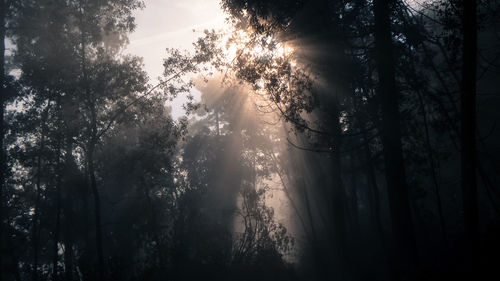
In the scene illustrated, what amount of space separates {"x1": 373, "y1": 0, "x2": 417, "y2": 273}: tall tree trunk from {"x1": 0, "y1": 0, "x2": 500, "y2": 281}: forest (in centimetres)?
4

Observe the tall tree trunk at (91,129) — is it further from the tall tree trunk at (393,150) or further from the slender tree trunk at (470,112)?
the slender tree trunk at (470,112)

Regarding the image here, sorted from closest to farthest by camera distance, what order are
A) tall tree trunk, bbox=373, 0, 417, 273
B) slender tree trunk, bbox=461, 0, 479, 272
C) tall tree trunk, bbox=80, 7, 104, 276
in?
1. slender tree trunk, bbox=461, 0, 479, 272
2. tall tree trunk, bbox=373, 0, 417, 273
3. tall tree trunk, bbox=80, 7, 104, 276

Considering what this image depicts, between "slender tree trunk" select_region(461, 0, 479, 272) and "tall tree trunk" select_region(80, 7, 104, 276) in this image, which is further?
"tall tree trunk" select_region(80, 7, 104, 276)

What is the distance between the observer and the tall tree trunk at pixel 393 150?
921 centimetres

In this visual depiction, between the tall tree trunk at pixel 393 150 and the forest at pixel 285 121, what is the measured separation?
0.04m

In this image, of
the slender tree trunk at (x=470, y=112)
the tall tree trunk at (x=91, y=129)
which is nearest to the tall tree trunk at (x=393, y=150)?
the slender tree trunk at (x=470, y=112)

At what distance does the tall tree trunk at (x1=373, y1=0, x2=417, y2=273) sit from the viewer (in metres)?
9.21

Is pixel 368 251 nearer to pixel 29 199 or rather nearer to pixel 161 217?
pixel 161 217

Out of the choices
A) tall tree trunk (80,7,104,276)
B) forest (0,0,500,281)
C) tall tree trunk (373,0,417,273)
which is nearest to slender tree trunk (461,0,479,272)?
forest (0,0,500,281)

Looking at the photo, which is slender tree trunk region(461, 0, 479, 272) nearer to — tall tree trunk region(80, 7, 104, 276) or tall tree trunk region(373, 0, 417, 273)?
tall tree trunk region(373, 0, 417, 273)

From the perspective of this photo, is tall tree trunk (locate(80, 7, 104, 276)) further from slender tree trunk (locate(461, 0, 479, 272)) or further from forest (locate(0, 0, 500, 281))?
slender tree trunk (locate(461, 0, 479, 272))

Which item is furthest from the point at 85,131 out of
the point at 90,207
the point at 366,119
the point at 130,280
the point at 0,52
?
the point at 90,207

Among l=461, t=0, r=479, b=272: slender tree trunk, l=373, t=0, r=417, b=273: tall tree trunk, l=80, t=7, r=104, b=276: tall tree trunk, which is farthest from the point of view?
l=80, t=7, r=104, b=276: tall tree trunk

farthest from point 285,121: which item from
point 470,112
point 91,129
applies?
point 91,129
